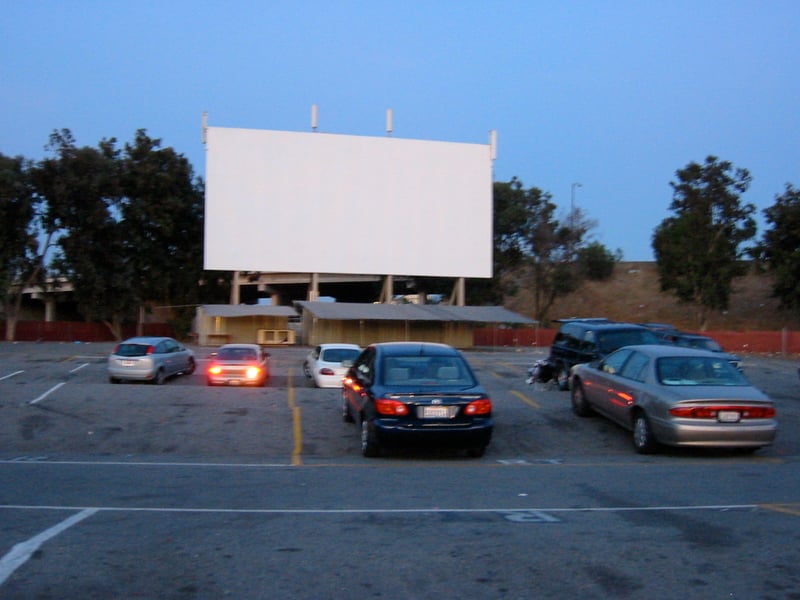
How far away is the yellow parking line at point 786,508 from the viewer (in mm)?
7289

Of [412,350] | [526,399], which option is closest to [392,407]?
[412,350]

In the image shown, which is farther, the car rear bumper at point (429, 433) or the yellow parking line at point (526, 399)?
the yellow parking line at point (526, 399)

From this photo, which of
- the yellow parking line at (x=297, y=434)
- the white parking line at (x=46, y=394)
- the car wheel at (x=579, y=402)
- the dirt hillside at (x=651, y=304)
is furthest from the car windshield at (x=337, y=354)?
the dirt hillside at (x=651, y=304)

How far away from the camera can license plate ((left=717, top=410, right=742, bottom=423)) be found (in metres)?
11.3

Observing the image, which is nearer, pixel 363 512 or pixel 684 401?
pixel 363 512

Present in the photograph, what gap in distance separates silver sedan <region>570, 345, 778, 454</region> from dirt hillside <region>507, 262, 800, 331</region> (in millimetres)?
55156

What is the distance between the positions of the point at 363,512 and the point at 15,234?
5002cm

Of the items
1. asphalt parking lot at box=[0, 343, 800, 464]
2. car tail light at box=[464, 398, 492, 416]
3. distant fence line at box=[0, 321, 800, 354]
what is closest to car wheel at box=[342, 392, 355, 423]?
asphalt parking lot at box=[0, 343, 800, 464]

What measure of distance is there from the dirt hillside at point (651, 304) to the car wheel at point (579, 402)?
53.0 metres

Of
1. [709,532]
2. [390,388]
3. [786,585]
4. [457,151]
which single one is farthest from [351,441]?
[457,151]

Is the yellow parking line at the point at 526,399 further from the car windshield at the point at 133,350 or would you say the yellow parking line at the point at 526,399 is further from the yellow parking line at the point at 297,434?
the car windshield at the point at 133,350

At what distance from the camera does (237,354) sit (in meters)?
23.2

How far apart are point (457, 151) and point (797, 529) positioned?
49.8 metres

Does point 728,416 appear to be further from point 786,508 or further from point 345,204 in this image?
point 345,204
